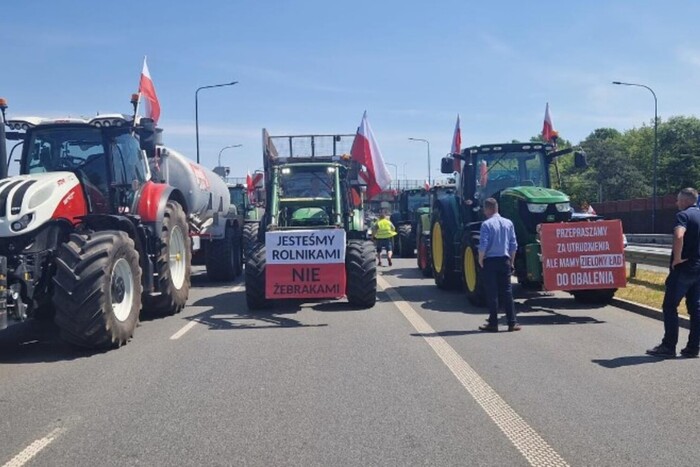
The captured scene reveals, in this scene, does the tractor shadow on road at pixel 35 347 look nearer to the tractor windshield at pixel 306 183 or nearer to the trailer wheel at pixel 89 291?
the trailer wheel at pixel 89 291

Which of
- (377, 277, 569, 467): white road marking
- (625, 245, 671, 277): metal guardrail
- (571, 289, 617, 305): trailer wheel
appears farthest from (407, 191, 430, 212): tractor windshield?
(377, 277, 569, 467): white road marking

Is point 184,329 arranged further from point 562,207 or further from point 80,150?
point 562,207

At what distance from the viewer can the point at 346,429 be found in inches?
217

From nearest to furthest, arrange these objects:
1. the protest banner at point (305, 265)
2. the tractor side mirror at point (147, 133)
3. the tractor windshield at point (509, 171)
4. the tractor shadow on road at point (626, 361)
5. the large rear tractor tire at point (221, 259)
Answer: the tractor shadow on road at point (626, 361) → the tractor side mirror at point (147, 133) → the protest banner at point (305, 265) → the tractor windshield at point (509, 171) → the large rear tractor tire at point (221, 259)

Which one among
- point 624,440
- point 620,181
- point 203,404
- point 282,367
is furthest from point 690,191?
point 620,181

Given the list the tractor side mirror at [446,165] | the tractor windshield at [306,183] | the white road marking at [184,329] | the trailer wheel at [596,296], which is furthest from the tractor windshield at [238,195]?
the trailer wheel at [596,296]

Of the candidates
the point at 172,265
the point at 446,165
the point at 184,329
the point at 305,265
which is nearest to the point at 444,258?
the point at 446,165

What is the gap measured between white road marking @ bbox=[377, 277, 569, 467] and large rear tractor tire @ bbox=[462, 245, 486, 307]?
2.53 m

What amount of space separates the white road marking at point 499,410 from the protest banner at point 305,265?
2.05 meters

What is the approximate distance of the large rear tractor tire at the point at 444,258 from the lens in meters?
14.8

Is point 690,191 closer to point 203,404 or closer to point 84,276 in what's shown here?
point 203,404

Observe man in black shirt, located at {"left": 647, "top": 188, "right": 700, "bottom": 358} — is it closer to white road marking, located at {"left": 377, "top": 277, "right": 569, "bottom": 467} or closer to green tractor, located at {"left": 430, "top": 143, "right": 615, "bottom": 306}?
white road marking, located at {"left": 377, "top": 277, "right": 569, "bottom": 467}

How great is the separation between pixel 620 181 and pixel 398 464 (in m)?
64.7

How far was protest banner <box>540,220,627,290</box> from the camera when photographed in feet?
37.1
